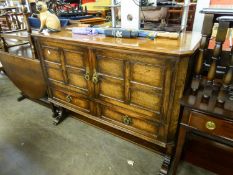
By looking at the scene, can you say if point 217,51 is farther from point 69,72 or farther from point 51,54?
point 51,54

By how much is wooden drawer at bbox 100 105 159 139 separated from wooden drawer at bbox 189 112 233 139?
31 cm

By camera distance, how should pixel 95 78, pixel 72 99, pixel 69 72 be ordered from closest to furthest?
pixel 95 78 < pixel 69 72 < pixel 72 99

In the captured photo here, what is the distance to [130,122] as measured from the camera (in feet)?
4.63

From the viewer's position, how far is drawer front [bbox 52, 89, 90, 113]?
5.37 feet

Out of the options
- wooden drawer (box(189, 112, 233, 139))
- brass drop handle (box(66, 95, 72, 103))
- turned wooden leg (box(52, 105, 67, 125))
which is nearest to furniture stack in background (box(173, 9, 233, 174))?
wooden drawer (box(189, 112, 233, 139))

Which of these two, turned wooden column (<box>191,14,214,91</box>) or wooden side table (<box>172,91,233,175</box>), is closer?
wooden side table (<box>172,91,233,175</box>)

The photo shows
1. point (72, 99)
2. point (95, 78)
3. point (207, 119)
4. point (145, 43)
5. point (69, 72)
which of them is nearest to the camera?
point (207, 119)

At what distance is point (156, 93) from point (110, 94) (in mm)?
393

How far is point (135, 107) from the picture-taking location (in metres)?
1.30

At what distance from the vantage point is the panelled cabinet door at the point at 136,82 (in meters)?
1.09

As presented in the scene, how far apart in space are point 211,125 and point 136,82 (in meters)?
0.52

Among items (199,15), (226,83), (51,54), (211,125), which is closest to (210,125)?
(211,125)

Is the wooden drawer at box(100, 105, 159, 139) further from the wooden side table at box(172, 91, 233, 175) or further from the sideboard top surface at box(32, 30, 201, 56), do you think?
the sideboard top surface at box(32, 30, 201, 56)

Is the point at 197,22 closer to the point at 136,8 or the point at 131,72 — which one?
the point at 136,8
